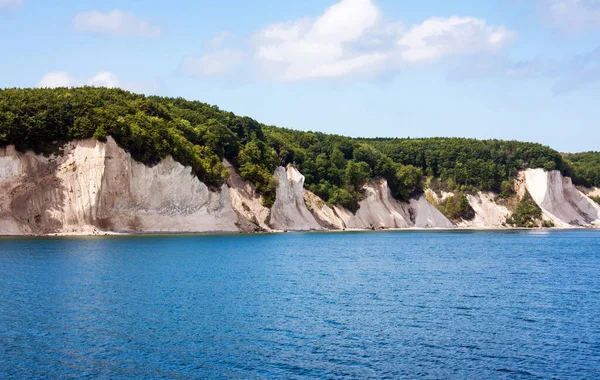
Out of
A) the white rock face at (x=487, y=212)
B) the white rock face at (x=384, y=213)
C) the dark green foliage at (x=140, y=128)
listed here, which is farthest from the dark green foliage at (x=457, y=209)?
the dark green foliage at (x=140, y=128)

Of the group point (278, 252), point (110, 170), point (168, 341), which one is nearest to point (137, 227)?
point (110, 170)

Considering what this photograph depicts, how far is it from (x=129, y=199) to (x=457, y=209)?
81.5m

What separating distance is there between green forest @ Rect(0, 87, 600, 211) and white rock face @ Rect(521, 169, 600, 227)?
297cm

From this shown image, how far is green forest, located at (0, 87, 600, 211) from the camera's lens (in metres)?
80.9

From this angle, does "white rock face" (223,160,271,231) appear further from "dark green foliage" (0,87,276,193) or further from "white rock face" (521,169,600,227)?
"white rock face" (521,169,600,227)

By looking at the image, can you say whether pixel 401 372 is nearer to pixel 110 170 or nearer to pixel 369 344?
pixel 369 344

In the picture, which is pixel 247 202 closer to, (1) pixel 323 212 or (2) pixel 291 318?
(1) pixel 323 212

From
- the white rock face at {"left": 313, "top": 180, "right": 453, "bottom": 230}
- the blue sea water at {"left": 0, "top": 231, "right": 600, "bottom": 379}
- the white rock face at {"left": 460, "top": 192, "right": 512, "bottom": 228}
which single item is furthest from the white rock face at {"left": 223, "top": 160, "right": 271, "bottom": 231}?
the white rock face at {"left": 460, "top": 192, "right": 512, "bottom": 228}

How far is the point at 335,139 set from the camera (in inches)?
5453

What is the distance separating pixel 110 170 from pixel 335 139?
65421mm

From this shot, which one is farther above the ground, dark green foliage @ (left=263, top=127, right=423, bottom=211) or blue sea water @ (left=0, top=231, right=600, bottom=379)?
dark green foliage @ (left=263, top=127, right=423, bottom=211)

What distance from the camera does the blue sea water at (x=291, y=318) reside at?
2170 centimetres

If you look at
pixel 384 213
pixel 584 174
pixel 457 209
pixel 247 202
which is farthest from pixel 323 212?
pixel 584 174

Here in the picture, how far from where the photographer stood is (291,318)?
29297mm
